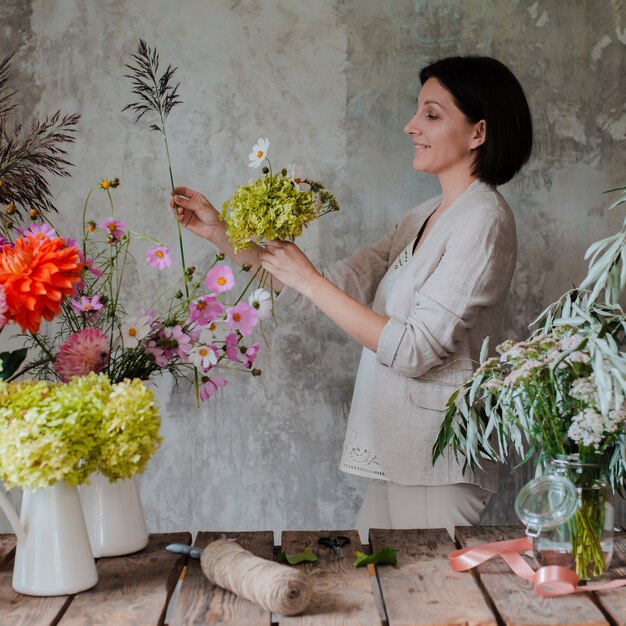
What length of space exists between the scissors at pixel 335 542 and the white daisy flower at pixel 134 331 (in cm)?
55

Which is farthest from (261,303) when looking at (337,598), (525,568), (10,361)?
(525,568)

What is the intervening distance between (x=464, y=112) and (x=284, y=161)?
0.74 m

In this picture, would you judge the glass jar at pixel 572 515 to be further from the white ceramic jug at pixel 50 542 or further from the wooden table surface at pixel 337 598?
the white ceramic jug at pixel 50 542

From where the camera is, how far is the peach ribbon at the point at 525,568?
1483mm

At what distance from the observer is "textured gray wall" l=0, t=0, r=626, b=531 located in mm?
2836

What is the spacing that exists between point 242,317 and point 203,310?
97 millimetres

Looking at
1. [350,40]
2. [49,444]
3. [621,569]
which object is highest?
[350,40]

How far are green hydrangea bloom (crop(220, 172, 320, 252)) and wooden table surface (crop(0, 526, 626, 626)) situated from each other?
66 cm

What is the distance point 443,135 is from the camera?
236 cm

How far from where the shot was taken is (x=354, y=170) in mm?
2883

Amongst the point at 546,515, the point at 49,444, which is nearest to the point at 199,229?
the point at 49,444

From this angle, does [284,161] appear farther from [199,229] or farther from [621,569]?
[621,569]

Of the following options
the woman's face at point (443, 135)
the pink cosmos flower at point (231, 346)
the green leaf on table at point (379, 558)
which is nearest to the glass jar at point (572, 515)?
the green leaf on table at point (379, 558)

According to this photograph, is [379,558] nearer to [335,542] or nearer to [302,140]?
[335,542]
